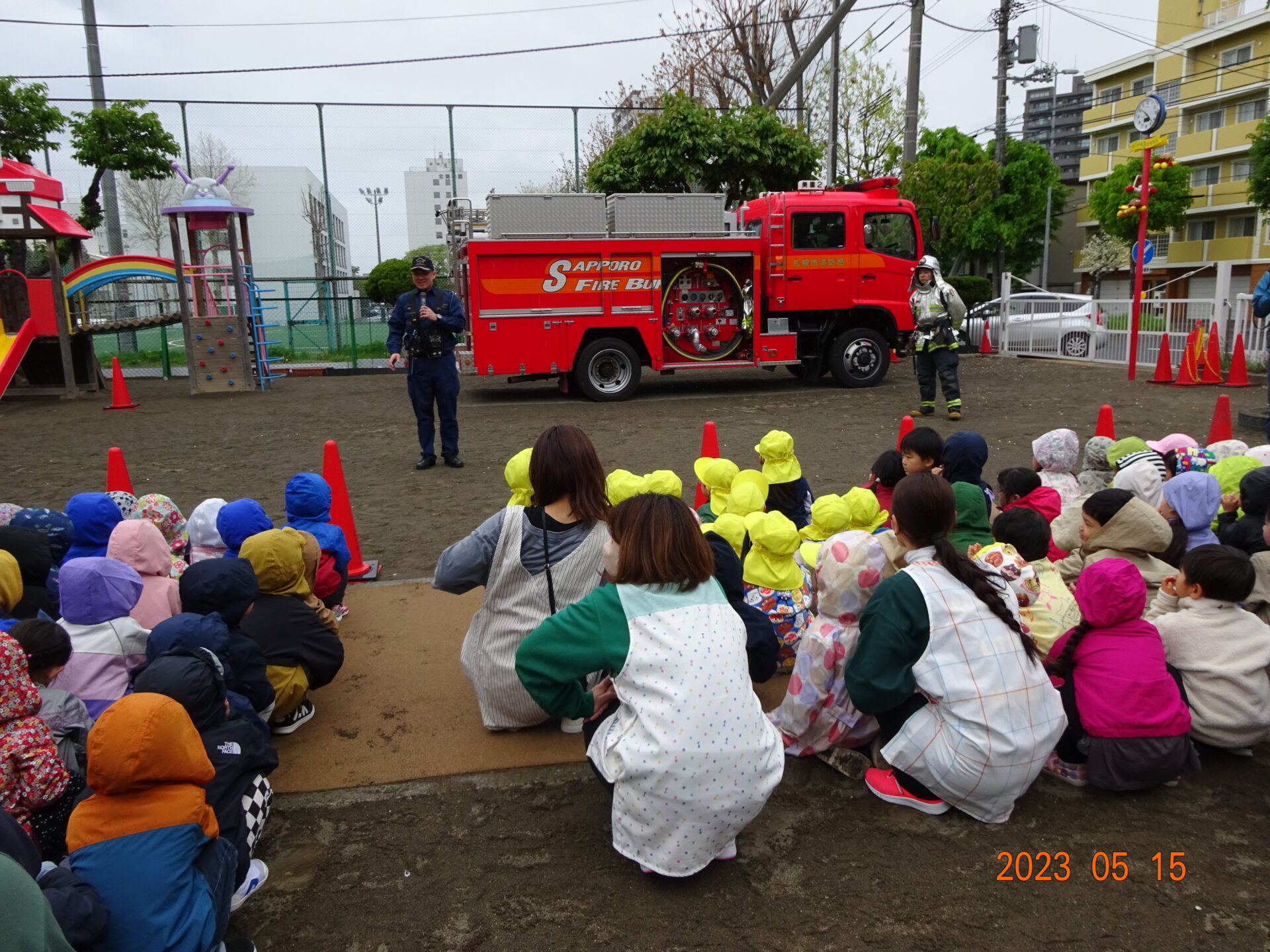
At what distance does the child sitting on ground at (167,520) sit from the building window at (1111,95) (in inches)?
2348

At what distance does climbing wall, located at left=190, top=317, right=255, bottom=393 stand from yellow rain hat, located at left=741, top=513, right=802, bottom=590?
14371 millimetres

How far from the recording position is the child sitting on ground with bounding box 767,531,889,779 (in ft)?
10.3

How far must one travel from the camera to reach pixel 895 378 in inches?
612

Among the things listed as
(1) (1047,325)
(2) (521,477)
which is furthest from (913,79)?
(2) (521,477)

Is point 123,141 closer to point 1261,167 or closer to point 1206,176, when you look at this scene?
point 1261,167

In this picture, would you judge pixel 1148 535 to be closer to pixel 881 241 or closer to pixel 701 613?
pixel 701 613

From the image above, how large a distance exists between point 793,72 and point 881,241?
5.73 meters

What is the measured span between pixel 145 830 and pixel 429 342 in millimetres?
6657

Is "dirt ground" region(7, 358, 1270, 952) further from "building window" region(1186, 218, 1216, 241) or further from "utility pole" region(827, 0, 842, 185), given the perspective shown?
"building window" region(1186, 218, 1216, 241)

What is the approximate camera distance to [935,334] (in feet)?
35.0

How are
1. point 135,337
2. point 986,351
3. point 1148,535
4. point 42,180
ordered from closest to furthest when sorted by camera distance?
1. point 1148,535
2. point 42,180
3. point 986,351
4. point 135,337

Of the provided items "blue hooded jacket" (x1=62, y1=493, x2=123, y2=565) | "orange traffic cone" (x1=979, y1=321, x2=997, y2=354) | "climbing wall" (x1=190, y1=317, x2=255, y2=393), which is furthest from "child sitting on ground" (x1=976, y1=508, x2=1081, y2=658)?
"orange traffic cone" (x1=979, y1=321, x2=997, y2=354)

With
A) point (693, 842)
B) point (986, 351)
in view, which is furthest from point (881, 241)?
point (693, 842)

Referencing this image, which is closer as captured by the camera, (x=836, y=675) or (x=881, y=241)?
(x=836, y=675)
